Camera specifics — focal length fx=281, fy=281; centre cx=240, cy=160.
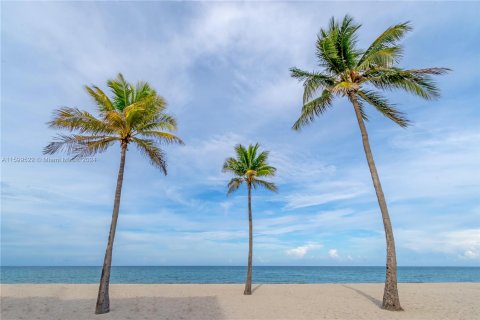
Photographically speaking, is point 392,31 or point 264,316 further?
point 392,31

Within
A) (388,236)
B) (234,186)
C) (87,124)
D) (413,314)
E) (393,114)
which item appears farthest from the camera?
(234,186)

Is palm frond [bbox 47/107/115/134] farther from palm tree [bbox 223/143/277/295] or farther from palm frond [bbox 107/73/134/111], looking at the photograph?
palm tree [bbox 223/143/277/295]

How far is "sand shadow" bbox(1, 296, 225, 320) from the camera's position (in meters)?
10.7

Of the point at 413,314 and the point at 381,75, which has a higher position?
the point at 381,75

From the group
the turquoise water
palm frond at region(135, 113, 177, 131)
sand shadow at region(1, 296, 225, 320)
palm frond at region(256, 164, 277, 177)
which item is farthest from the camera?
the turquoise water

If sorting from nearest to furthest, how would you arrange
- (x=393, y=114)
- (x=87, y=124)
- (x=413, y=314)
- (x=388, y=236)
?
(x=413, y=314) → (x=388, y=236) → (x=87, y=124) → (x=393, y=114)

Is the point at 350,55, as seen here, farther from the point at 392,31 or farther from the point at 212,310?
the point at 212,310

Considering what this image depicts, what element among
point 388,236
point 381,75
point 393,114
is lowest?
point 388,236

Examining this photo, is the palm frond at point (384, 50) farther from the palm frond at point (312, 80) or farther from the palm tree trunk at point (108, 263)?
the palm tree trunk at point (108, 263)

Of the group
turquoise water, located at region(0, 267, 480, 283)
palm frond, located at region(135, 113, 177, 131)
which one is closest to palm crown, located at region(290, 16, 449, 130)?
palm frond, located at region(135, 113, 177, 131)

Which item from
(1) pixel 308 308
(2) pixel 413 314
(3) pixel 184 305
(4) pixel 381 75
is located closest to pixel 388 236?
(2) pixel 413 314

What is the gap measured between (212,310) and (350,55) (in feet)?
43.0

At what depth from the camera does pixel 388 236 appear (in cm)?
1152

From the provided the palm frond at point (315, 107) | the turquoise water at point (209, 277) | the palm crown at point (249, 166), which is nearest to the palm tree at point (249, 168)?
the palm crown at point (249, 166)
